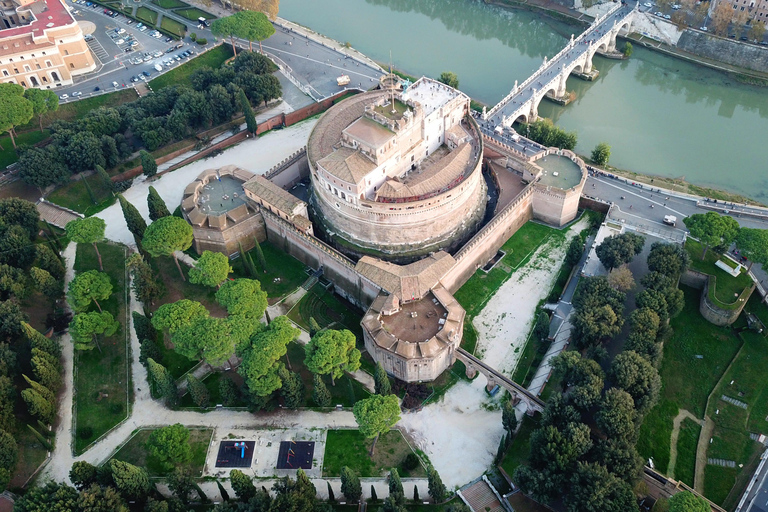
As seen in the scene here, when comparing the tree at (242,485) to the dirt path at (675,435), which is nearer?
the tree at (242,485)

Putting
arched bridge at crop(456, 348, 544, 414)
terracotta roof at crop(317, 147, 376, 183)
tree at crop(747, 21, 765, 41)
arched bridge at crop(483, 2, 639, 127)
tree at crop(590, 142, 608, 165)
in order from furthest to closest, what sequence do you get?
tree at crop(747, 21, 765, 41)
arched bridge at crop(483, 2, 639, 127)
tree at crop(590, 142, 608, 165)
terracotta roof at crop(317, 147, 376, 183)
arched bridge at crop(456, 348, 544, 414)

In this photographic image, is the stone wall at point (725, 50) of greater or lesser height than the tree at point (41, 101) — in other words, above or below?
above

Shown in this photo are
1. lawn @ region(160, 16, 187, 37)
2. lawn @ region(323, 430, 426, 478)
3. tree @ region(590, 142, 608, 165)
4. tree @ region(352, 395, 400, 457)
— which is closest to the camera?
tree @ region(352, 395, 400, 457)

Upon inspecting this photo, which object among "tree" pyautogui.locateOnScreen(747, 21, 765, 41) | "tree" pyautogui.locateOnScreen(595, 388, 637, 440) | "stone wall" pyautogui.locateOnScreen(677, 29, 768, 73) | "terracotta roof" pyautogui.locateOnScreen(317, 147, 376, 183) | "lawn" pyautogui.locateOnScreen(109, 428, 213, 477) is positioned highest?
"tree" pyautogui.locateOnScreen(747, 21, 765, 41)

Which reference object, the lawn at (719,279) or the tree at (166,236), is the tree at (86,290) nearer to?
the tree at (166,236)

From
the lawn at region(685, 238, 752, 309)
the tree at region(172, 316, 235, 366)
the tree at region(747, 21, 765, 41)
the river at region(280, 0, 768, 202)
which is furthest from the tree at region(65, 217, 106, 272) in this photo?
the tree at region(747, 21, 765, 41)

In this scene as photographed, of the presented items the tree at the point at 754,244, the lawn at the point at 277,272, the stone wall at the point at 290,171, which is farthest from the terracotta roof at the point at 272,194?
the tree at the point at 754,244

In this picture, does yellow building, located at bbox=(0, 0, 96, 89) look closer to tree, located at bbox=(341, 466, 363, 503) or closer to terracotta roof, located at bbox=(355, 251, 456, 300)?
terracotta roof, located at bbox=(355, 251, 456, 300)

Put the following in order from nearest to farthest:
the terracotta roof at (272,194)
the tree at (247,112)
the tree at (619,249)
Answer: the tree at (619,249)
the terracotta roof at (272,194)
the tree at (247,112)
